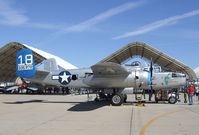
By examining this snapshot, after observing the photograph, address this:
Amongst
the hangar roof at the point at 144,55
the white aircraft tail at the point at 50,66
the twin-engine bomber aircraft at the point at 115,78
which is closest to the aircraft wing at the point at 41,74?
the twin-engine bomber aircraft at the point at 115,78

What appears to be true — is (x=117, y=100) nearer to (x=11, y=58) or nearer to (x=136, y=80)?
(x=136, y=80)

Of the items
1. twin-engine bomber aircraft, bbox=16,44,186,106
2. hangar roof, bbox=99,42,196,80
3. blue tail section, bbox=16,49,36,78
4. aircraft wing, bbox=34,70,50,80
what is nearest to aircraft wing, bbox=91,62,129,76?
twin-engine bomber aircraft, bbox=16,44,186,106

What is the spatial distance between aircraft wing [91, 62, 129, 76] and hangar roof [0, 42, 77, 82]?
29.0 metres

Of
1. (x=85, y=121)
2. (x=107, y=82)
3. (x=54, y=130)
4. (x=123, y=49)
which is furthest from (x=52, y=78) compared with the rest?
(x=123, y=49)

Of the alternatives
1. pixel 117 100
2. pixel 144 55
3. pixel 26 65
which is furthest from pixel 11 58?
pixel 117 100

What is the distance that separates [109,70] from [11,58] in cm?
3964

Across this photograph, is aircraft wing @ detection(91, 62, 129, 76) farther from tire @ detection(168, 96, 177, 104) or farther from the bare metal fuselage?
tire @ detection(168, 96, 177, 104)

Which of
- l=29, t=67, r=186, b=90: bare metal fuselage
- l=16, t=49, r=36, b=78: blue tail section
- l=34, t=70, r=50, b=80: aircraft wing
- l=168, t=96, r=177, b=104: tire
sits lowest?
l=168, t=96, r=177, b=104: tire

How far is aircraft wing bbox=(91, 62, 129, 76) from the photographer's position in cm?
1890

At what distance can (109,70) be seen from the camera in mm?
20344

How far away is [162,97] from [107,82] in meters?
5.37

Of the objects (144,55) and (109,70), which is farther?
(144,55)

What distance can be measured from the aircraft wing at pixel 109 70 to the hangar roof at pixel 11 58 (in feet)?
95.0

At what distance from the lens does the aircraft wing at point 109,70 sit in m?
18.9
